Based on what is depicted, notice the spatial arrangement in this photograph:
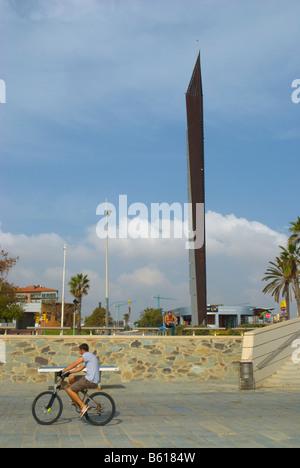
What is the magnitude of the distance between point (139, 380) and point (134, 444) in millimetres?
10271

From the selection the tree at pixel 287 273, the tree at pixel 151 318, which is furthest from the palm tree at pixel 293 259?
the tree at pixel 151 318

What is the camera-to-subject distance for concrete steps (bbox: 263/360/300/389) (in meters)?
15.8

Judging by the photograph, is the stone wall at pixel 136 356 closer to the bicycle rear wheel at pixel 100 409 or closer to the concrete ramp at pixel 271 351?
the concrete ramp at pixel 271 351

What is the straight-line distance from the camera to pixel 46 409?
30.0 feet

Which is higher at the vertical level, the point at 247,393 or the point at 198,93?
the point at 198,93

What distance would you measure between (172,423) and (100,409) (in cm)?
140

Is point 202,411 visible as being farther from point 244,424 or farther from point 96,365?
point 96,365

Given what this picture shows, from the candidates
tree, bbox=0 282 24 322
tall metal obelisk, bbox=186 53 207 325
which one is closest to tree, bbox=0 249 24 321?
tree, bbox=0 282 24 322

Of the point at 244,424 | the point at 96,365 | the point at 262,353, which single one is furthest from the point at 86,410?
the point at 262,353

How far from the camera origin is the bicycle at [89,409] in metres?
9.00

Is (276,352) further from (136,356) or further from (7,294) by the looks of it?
(7,294)

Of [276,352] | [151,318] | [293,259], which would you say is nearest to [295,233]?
[293,259]

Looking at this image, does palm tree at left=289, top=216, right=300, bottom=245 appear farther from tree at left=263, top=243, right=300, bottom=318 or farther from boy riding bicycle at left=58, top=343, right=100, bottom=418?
boy riding bicycle at left=58, top=343, right=100, bottom=418
